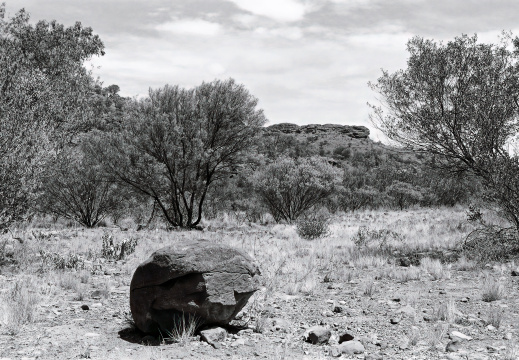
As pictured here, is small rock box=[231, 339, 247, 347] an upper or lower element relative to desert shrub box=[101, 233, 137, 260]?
lower

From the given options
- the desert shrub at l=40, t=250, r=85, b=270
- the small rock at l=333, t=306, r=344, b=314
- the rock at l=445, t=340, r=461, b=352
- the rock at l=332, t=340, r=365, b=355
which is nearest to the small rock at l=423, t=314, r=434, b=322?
the rock at l=445, t=340, r=461, b=352

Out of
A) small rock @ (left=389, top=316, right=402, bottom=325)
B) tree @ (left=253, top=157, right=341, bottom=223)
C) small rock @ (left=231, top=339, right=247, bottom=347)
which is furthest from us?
tree @ (left=253, top=157, right=341, bottom=223)

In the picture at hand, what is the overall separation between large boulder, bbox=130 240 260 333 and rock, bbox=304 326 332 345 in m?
1.00

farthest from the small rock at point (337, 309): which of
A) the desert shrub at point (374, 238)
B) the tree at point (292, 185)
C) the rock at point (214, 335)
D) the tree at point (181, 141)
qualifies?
the tree at point (292, 185)

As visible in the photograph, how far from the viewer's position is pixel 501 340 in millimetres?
6336

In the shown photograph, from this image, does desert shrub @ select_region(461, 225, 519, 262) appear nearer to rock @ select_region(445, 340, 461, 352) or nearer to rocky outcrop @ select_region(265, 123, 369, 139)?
rock @ select_region(445, 340, 461, 352)

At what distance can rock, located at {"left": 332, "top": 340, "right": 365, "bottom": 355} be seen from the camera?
6012 millimetres

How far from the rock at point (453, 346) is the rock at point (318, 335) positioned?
149 centimetres

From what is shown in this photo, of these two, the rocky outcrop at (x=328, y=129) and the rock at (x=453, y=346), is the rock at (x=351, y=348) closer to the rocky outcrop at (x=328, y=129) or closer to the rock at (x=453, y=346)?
the rock at (x=453, y=346)

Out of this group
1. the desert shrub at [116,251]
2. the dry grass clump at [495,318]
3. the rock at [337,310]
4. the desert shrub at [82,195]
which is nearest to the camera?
the dry grass clump at [495,318]

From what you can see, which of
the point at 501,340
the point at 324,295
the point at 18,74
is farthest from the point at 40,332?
the point at 18,74

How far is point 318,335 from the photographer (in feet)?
20.7

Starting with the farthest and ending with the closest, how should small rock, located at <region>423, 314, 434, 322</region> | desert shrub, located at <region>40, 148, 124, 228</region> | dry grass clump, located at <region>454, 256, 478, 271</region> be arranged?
desert shrub, located at <region>40, 148, 124, 228</region>
dry grass clump, located at <region>454, 256, 478, 271</region>
small rock, located at <region>423, 314, 434, 322</region>

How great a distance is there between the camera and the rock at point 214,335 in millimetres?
6152
